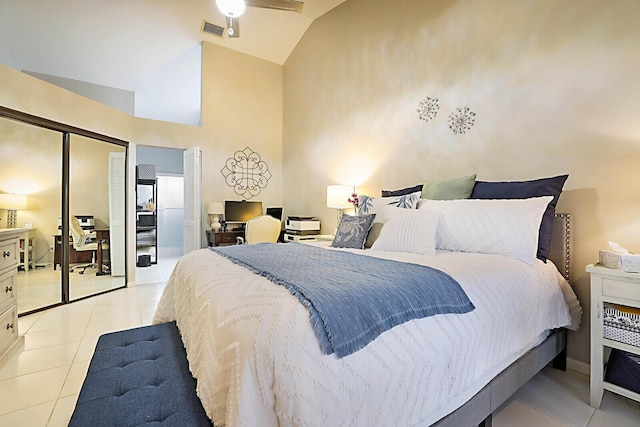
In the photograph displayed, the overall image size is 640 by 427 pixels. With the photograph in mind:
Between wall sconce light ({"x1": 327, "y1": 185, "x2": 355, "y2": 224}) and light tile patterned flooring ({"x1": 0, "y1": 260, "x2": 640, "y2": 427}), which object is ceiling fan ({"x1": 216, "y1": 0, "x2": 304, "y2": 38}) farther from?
light tile patterned flooring ({"x1": 0, "y1": 260, "x2": 640, "y2": 427})

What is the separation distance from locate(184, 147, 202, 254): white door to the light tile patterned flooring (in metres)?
1.75

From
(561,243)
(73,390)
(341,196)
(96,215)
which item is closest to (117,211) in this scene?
(96,215)

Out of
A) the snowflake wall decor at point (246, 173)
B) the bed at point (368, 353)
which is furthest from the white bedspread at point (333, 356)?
the snowflake wall decor at point (246, 173)

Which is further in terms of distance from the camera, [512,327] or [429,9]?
[429,9]

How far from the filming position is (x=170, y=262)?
640 centimetres

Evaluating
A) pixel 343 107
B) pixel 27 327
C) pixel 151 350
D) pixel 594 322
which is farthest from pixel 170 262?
pixel 594 322

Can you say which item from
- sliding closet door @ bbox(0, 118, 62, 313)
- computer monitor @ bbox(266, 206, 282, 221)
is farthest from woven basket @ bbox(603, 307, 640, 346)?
sliding closet door @ bbox(0, 118, 62, 313)

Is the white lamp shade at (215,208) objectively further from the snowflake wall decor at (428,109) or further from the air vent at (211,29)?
the snowflake wall decor at (428,109)

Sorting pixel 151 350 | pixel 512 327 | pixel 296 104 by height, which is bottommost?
pixel 151 350

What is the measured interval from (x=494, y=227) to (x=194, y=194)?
4004mm

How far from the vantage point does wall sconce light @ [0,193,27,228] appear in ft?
9.50

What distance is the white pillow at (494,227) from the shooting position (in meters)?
1.77

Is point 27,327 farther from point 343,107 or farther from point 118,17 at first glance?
point 343,107

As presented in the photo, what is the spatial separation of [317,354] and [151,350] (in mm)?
1036
